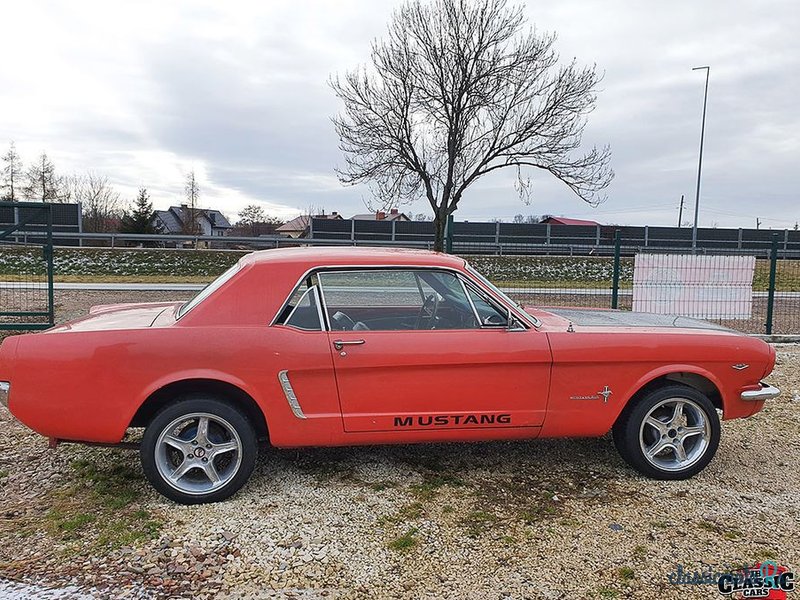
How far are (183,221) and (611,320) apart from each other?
47423 millimetres

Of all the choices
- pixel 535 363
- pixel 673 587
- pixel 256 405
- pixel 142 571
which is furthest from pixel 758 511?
pixel 142 571

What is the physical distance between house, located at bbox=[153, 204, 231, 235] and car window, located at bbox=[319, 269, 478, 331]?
40.5 meters

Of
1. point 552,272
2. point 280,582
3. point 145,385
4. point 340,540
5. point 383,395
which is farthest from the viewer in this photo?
point 552,272

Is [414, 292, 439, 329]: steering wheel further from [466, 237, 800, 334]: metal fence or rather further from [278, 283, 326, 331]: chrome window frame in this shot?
[466, 237, 800, 334]: metal fence

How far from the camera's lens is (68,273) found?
2039cm

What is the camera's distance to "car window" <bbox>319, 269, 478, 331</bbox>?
12.4ft

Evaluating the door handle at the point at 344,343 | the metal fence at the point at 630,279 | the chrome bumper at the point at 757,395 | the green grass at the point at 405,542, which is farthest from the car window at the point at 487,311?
the metal fence at the point at 630,279

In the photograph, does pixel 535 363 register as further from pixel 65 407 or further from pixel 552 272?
pixel 552 272

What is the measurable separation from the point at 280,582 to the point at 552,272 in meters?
11.1

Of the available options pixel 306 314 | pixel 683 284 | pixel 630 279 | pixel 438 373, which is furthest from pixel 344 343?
pixel 630 279

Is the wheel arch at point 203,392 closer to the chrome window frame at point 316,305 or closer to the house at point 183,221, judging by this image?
the chrome window frame at point 316,305

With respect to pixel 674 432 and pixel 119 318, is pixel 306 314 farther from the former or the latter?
pixel 674 432

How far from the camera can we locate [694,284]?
9.52 metres

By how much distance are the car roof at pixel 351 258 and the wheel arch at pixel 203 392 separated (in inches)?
32.6
